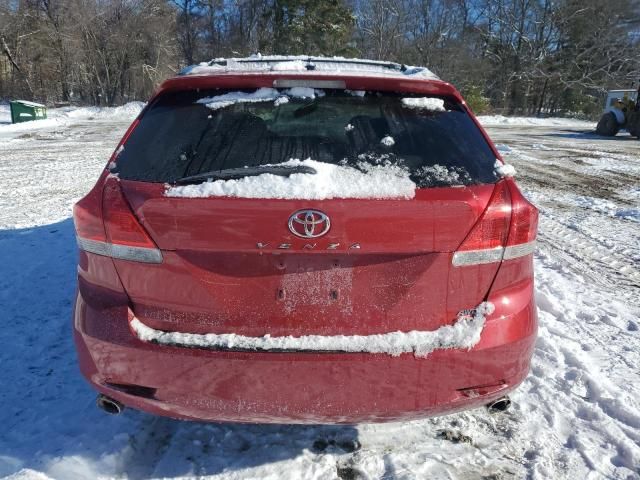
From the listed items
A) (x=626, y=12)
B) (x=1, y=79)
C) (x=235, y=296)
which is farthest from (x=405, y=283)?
(x=626, y=12)

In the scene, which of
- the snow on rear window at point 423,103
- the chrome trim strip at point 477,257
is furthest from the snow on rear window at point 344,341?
the snow on rear window at point 423,103

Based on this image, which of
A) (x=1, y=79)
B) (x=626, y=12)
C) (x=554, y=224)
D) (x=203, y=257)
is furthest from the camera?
(x=626, y=12)

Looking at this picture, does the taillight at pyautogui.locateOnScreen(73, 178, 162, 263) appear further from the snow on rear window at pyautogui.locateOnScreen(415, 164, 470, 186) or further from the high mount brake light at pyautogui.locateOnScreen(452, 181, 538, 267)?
the high mount brake light at pyautogui.locateOnScreen(452, 181, 538, 267)

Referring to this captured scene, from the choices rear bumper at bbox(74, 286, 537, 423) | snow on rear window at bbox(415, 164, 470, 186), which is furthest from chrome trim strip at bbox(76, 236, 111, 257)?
snow on rear window at bbox(415, 164, 470, 186)

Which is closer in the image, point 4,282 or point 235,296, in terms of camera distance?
point 235,296

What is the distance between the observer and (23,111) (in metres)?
23.6

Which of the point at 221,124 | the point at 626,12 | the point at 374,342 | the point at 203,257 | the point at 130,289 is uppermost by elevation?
the point at 626,12

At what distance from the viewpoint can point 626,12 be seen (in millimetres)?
46344

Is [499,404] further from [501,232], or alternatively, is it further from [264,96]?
[264,96]

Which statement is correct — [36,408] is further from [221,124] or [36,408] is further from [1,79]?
[1,79]

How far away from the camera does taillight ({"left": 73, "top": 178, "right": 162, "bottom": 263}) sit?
6.15 feet

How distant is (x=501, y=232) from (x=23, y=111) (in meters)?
27.2

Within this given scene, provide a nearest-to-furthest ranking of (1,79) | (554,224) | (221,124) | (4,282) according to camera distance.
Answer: (221,124), (4,282), (554,224), (1,79)

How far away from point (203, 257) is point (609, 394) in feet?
7.85
